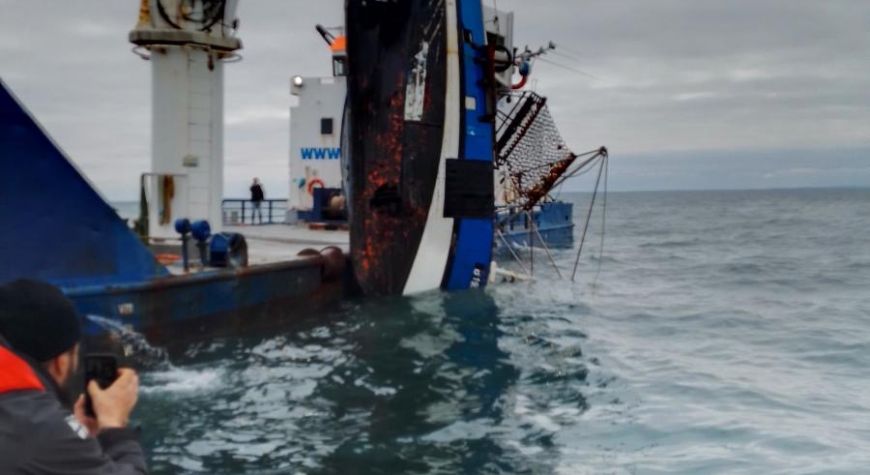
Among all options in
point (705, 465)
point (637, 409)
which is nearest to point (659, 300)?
point (637, 409)

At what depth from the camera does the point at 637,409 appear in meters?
7.73

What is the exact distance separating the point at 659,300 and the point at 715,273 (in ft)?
21.0

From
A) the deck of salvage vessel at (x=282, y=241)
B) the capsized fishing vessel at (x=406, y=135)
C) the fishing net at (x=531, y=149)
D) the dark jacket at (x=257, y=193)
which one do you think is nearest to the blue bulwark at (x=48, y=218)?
the deck of salvage vessel at (x=282, y=241)

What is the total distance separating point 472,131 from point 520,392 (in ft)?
19.3

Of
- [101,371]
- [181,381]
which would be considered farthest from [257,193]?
[101,371]

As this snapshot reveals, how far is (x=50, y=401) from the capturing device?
7.45 ft

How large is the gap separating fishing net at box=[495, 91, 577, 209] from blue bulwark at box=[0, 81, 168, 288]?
1023 centimetres

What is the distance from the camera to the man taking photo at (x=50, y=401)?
2.20 m

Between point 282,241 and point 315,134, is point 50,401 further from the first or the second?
point 315,134

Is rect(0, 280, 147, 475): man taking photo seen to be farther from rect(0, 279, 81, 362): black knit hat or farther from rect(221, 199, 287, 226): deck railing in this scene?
rect(221, 199, 287, 226): deck railing

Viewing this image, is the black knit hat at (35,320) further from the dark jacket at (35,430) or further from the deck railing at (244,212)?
the deck railing at (244,212)

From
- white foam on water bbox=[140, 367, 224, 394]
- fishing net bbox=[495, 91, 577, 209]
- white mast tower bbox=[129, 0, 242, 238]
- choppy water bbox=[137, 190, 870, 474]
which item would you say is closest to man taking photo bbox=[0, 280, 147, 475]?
choppy water bbox=[137, 190, 870, 474]

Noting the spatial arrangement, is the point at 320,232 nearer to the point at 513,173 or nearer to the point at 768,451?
the point at 513,173

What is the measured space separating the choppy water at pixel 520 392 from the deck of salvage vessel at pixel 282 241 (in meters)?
1.31
